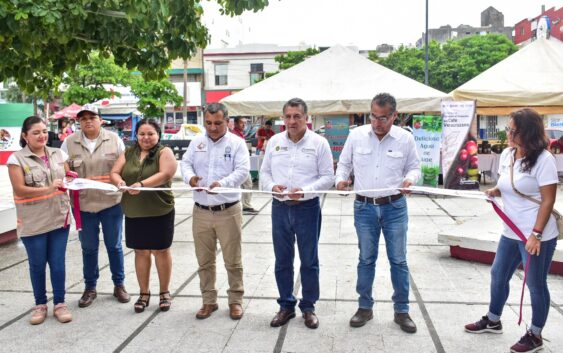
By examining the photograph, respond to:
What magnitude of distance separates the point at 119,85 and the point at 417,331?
121 feet

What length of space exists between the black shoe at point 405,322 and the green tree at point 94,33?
10.5ft

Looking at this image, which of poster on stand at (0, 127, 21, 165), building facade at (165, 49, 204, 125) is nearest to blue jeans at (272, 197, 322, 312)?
poster on stand at (0, 127, 21, 165)

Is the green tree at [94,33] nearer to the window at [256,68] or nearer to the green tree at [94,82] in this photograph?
the green tree at [94,82]

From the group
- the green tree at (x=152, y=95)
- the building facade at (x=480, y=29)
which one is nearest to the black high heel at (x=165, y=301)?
the green tree at (x=152, y=95)

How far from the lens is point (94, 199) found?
4824mm

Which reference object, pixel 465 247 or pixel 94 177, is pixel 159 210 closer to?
pixel 94 177

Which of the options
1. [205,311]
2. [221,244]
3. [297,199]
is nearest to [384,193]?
[297,199]

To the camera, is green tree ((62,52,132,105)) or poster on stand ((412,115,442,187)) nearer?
poster on stand ((412,115,442,187))

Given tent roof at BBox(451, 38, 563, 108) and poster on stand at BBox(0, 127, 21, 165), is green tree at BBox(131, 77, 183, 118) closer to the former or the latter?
poster on stand at BBox(0, 127, 21, 165)

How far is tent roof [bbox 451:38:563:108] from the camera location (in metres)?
12.4

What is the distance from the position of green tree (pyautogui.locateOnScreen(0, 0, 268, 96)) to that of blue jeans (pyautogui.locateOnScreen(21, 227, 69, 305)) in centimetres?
174

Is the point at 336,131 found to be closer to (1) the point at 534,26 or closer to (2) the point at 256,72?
(2) the point at 256,72

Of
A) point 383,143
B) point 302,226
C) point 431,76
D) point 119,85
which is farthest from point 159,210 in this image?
point 431,76

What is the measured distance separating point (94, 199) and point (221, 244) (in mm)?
1256
